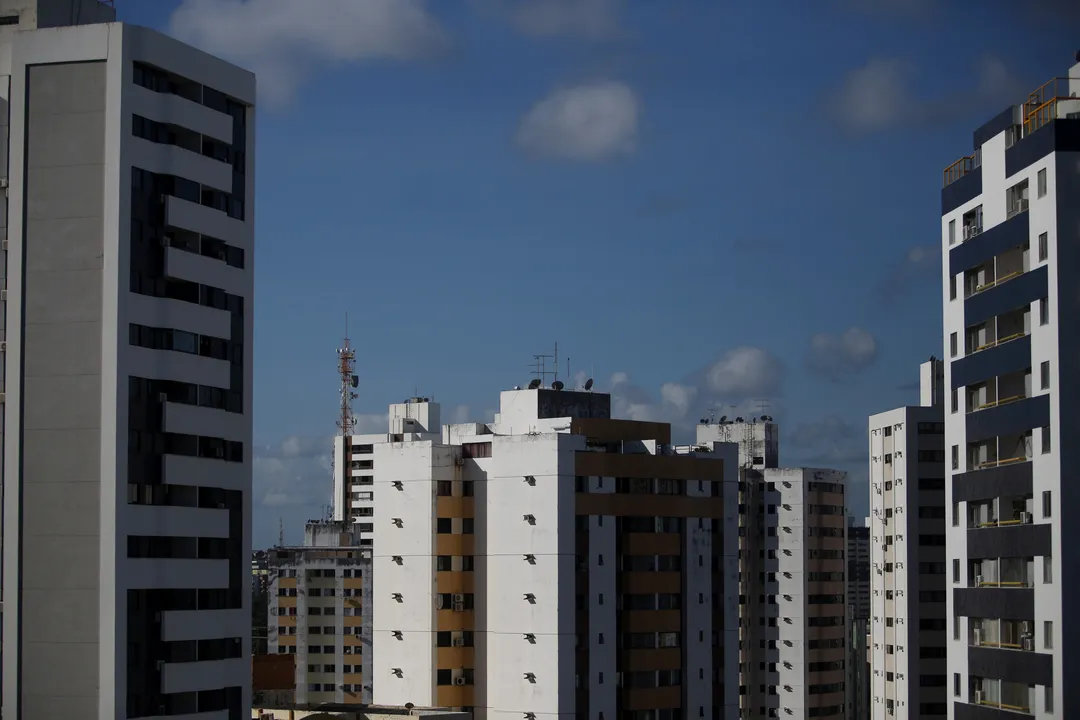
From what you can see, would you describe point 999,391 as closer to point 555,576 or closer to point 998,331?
point 998,331

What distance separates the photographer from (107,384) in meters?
59.9

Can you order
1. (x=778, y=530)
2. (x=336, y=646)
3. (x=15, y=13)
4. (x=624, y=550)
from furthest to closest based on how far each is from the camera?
1. (x=336, y=646)
2. (x=778, y=530)
3. (x=624, y=550)
4. (x=15, y=13)

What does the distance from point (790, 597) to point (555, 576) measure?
69090mm

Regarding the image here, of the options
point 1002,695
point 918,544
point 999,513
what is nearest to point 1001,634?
point 1002,695

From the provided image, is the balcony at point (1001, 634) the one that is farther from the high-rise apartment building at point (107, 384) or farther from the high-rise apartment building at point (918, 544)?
the high-rise apartment building at point (918, 544)

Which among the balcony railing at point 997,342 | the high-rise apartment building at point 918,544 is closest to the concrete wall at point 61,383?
the balcony railing at point 997,342

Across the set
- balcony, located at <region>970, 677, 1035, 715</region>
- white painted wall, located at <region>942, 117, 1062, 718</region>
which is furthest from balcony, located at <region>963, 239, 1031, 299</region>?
balcony, located at <region>970, 677, 1035, 715</region>

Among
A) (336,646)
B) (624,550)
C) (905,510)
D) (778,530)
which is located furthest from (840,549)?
(624,550)

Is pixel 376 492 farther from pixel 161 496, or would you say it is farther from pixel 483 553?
pixel 161 496

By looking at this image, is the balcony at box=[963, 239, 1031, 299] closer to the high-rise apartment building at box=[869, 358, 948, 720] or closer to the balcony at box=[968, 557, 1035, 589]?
the balcony at box=[968, 557, 1035, 589]

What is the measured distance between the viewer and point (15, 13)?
2468 inches

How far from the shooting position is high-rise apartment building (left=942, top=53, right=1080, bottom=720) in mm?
58906

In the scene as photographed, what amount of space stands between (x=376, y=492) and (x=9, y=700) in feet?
154

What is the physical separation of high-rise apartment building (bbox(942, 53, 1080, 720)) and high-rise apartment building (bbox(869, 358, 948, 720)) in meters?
60.4
